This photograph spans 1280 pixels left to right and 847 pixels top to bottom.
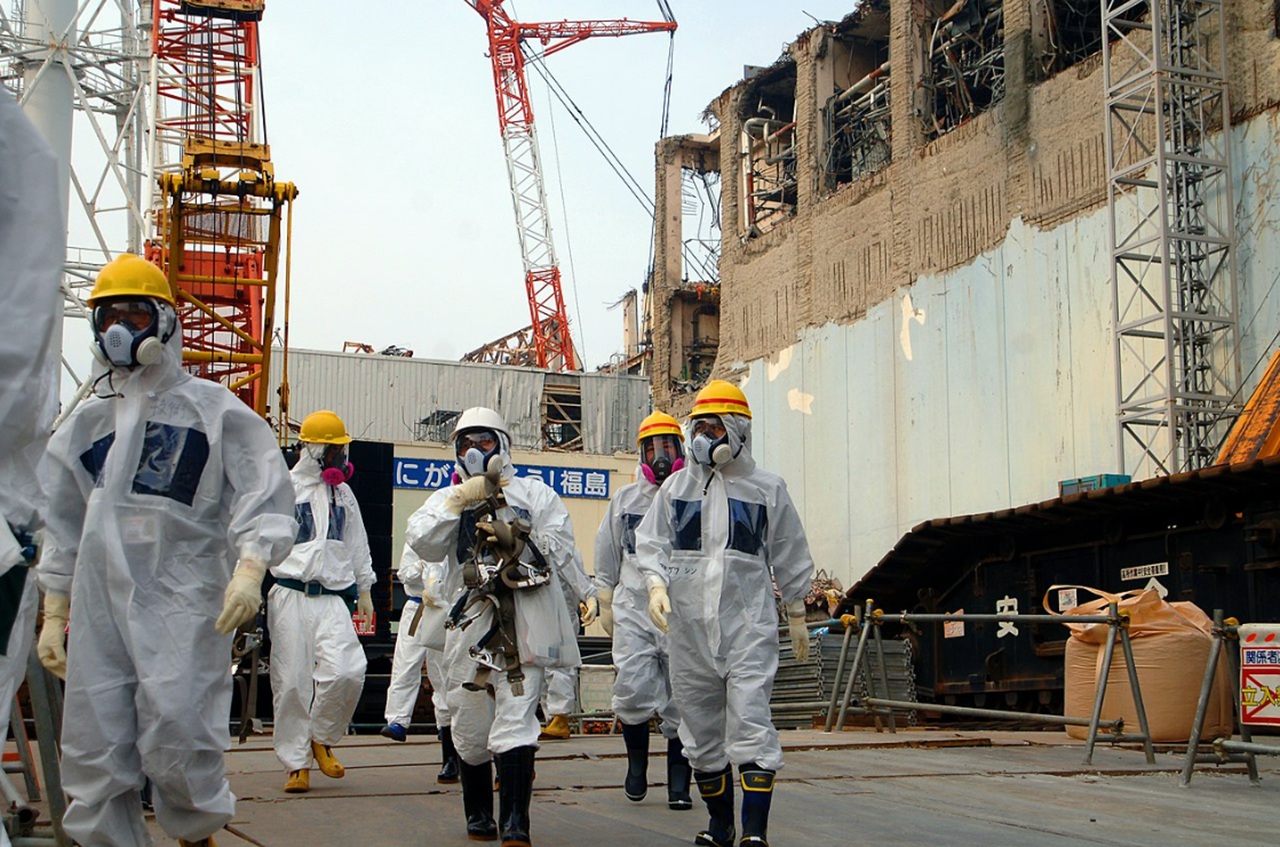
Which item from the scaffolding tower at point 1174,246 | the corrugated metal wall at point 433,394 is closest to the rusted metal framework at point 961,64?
the scaffolding tower at point 1174,246

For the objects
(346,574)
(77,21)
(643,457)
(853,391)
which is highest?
(77,21)

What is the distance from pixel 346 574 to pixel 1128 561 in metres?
10.2

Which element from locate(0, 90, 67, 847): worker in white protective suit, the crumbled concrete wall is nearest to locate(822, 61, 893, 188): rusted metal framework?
the crumbled concrete wall

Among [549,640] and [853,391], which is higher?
[853,391]

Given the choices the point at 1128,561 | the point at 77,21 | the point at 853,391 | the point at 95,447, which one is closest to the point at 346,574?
the point at 95,447

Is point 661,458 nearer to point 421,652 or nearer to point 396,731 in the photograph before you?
point 421,652

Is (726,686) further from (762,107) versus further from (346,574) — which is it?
(762,107)

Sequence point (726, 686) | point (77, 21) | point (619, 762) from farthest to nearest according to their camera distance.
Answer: point (77, 21)
point (619, 762)
point (726, 686)

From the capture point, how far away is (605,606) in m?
8.73

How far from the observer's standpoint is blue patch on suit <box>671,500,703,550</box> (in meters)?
6.58

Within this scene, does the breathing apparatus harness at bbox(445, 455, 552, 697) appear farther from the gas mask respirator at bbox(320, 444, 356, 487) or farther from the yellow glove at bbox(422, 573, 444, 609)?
the gas mask respirator at bbox(320, 444, 356, 487)

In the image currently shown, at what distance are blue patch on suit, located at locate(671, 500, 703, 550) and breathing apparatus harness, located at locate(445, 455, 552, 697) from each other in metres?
0.60

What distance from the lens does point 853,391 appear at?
3262 cm

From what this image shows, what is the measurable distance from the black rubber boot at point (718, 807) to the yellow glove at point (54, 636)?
8.65 ft
